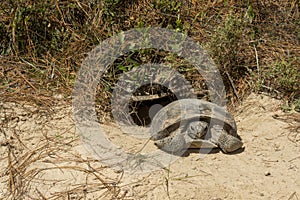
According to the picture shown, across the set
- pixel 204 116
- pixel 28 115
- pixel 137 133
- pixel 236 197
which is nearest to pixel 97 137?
pixel 137 133

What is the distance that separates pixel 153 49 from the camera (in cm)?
410

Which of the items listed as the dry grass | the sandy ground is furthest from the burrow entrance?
the sandy ground

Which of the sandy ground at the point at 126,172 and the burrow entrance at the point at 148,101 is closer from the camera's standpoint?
the sandy ground at the point at 126,172

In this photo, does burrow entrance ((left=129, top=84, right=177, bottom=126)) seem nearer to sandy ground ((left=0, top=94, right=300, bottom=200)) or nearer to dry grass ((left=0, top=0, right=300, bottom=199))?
dry grass ((left=0, top=0, right=300, bottom=199))

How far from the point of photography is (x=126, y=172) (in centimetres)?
320

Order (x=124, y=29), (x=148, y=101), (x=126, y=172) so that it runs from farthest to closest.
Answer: (x=124, y=29), (x=148, y=101), (x=126, y=172)

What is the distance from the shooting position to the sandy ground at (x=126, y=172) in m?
3.08

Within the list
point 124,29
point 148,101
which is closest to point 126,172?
point 148,101

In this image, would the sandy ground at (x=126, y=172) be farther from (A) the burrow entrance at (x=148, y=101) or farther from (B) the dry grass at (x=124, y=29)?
(A) the burrow entrance at (x=148, y=101)

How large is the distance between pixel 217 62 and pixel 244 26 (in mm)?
527

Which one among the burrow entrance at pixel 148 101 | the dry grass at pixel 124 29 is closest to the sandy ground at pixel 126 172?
the dry grass at pixel 124 29

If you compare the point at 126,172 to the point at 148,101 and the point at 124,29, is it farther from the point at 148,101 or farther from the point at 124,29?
the point at 124,29

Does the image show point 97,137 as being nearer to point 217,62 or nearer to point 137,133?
point 137,133

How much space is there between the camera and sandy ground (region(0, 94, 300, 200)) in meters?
3.08
